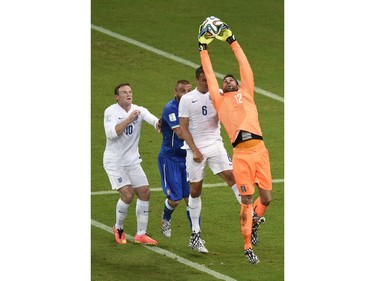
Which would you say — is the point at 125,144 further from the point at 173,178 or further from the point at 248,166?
the point at 248,166

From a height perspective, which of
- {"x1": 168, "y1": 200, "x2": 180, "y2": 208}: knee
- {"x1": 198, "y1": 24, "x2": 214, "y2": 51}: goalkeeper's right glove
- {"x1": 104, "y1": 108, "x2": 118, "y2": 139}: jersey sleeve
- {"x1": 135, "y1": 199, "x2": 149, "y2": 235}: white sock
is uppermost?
{"x1": 198, "y1": 24, "x2": 214, "y2": 51}: goalkeeper's right glove

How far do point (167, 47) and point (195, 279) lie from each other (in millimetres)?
9730

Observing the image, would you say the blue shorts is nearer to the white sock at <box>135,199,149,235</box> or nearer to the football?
the white sock at <box>135,199,149,235</box>

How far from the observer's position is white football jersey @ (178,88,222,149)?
13266 mm

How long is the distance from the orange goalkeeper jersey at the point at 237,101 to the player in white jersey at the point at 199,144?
0.79 metres

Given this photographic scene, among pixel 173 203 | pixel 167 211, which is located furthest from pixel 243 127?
pixel 167 211

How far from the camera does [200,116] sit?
1339cm

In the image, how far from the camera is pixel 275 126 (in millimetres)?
19078

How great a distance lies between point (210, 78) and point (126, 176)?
192cm

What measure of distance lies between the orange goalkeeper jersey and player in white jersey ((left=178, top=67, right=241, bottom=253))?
79 centimetres

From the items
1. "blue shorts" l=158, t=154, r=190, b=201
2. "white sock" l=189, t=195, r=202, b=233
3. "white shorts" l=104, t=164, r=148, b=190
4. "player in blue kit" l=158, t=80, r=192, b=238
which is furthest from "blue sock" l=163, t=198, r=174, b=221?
"white sock" l=189, t=195, r=202, b=233

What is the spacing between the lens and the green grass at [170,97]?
13.2 metres
